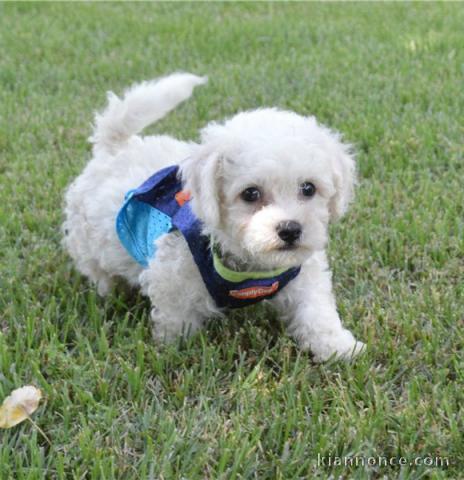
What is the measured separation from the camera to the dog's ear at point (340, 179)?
9.95 feet

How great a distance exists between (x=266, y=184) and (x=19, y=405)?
1.20 m

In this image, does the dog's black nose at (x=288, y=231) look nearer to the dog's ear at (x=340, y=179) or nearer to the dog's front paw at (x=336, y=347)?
the dog's ear at (x=340, y=179)

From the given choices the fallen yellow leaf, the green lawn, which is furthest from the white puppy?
the fallen yellow leaf

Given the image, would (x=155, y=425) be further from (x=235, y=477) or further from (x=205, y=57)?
(x=205, y=57)

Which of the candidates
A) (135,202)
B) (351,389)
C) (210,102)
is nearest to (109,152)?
(135,202)

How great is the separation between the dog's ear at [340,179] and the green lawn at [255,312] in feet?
1.77

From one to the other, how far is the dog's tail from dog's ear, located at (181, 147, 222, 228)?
0.76 m

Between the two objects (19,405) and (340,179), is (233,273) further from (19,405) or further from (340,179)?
(19,405)

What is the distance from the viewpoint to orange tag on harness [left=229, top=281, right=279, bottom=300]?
10.1 ft

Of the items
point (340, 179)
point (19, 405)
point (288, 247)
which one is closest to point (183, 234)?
point (288, 247)

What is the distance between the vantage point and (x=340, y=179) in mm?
3037

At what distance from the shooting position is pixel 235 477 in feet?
7.77

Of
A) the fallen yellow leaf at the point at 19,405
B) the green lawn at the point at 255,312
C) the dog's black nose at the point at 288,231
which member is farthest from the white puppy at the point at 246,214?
the fallen yellow leaf at the point at 19,405

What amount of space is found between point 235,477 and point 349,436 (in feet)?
1.37
